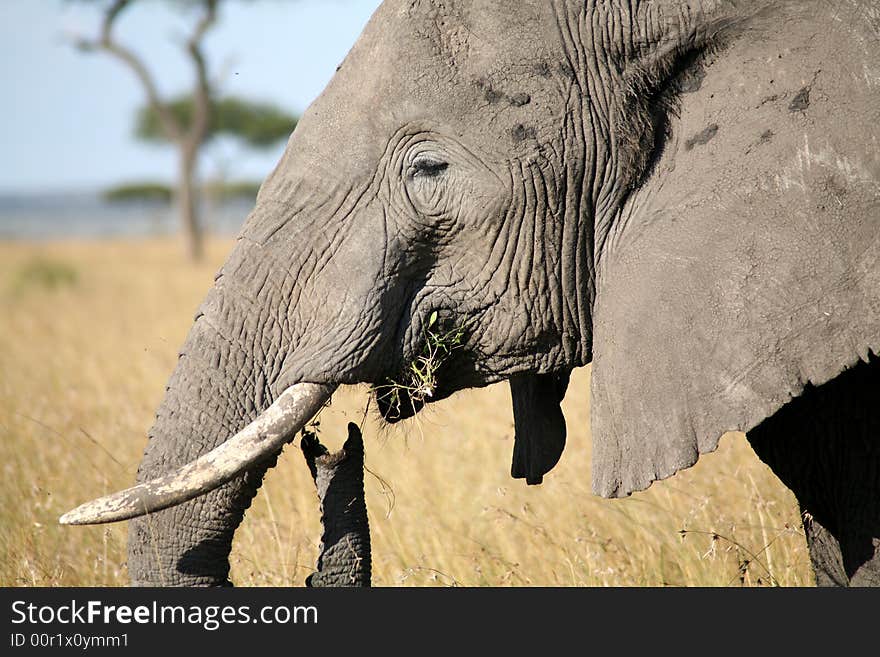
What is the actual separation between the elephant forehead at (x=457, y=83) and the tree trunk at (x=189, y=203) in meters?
24.3

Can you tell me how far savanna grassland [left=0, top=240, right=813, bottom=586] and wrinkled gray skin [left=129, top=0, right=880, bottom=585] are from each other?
0.42 metres

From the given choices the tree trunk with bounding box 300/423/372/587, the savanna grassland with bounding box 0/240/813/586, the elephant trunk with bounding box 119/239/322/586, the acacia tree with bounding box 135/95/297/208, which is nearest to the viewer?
the elephant trunk with bounding box 119/239/322/586

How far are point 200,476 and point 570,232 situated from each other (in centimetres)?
108

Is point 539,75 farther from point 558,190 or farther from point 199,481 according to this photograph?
point 199,481

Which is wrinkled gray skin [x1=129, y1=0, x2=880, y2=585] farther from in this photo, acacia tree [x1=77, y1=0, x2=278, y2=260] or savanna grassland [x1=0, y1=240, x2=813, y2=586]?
acacia tree [x1=77, y1=0, x2=278, y2=260]

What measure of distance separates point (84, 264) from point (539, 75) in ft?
71.3

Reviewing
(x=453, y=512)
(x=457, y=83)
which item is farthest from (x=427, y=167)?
(x=453, y=512)

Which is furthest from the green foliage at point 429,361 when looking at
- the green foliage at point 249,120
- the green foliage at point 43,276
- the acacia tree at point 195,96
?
the green foliage at point 249,120

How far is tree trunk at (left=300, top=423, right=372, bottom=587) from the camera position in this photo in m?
2.92

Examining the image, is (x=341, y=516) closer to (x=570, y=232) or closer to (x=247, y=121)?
(x=570, y=232)

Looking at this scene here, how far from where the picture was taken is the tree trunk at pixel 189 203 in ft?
90.1

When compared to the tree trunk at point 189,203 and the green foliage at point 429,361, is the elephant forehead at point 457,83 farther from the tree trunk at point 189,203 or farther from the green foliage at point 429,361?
the tree trunk at point 189,203

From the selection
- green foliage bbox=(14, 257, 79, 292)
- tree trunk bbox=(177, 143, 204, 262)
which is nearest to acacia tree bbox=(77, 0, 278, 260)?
tree trunk bbox=(177, 143, 204, 262)
